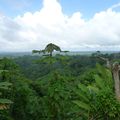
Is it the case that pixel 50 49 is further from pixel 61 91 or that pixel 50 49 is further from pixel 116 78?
pixel 116 78

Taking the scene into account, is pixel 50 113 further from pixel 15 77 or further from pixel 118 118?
pixel 118 118

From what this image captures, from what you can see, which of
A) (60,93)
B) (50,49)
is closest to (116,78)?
(50,49)

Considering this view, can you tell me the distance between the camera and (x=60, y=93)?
16422 millimetres

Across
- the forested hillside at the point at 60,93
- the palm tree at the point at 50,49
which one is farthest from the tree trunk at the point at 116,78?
the palm tree at the point at 50,49

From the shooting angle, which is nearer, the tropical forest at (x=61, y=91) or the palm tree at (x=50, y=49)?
the tropical forest at (x=61, y=91)

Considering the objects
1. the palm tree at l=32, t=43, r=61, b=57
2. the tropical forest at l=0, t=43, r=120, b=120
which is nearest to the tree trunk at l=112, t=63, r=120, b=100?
the tropical forest at l=0, t=43, r=120, b=120

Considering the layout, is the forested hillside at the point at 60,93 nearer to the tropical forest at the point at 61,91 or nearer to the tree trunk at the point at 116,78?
the tropical forest at the point at 61,91

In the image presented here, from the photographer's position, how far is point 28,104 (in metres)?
23.2

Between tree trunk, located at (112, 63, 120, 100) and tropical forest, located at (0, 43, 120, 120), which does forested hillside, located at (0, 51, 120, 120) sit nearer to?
tropical forest, located at (0, 43, 120, 120)

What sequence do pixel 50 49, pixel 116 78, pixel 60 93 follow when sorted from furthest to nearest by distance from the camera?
1. pixel 60 93
2. pixel 50 49
3. pixel 116 78

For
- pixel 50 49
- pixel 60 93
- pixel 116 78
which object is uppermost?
pixel 50 49

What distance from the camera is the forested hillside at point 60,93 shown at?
9.61 meters

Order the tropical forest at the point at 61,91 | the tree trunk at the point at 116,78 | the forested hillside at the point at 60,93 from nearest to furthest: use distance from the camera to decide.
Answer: the tree trunk at the point at 116,78 → the tropical forest at the point at 61,91 → the forested hillside at the point at 60,93

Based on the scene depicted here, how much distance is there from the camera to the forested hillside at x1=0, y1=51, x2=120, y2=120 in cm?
961
